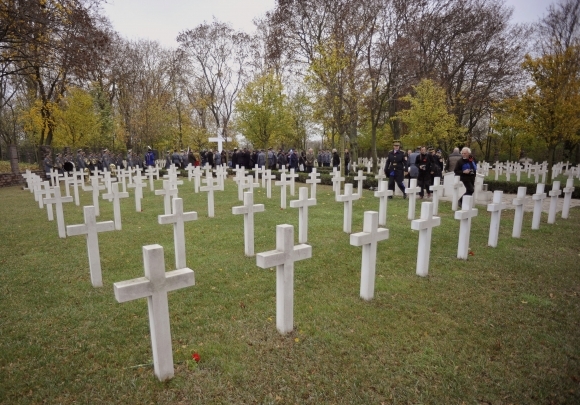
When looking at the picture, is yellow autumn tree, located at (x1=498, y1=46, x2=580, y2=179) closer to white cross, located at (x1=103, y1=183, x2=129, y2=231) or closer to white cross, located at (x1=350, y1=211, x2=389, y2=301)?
white cross, located at (x1=350, y1=211, x2=389, y2=301)

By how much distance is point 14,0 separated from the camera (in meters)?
8.61

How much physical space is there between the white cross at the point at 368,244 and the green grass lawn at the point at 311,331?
0.18 metres

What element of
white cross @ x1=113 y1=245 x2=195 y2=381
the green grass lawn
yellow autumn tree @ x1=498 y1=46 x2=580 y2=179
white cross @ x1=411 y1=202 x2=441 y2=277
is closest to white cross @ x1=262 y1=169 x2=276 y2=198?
the green grass lawn

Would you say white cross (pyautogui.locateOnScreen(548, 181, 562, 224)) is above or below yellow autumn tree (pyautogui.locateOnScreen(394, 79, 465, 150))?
below

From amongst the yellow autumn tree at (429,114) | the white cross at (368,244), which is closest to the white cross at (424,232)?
the white cross at (368,244)

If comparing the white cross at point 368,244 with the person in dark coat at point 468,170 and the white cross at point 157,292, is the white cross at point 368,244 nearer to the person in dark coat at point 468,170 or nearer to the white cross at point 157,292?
the white cross at point 157,292

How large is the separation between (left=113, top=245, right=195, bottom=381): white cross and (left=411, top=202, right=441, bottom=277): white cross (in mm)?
3174

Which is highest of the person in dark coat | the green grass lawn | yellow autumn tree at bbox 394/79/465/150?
yellow autumn tree at bbox 394/79/465/150

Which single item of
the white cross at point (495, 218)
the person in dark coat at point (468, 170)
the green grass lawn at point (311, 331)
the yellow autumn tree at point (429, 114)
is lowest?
the green grass lawn at point (311, 331)

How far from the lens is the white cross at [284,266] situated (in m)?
3.08

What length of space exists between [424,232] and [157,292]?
3516 millimetres

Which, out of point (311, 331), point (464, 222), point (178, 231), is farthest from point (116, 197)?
point (464, 222)

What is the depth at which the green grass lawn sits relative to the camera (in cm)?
255

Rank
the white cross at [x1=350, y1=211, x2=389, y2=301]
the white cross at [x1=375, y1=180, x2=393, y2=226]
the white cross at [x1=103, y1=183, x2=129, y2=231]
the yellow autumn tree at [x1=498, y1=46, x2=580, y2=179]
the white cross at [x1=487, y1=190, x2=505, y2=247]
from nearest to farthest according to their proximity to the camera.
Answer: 1. the white cross at [x1=350, y1=211, x2=389, y2=301]
2. the white cross at [x1=487, y1=190, x2=505, y2=247]
3. the white cross at [x1=103, y1=183, x2=129, y2=231]
4. the white cross at [x1=375, y1=180, x2=393, y2=226]
5. the yellow autumn tree at [x1=498, y1=46, x2=580, y2=179]
